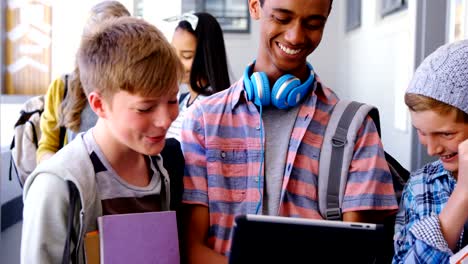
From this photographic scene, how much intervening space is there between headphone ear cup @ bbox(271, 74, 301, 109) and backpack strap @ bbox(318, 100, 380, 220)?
0.40 feet

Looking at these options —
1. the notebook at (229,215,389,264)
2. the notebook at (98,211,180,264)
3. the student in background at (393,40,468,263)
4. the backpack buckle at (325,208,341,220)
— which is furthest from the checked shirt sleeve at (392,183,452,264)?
the notebook at (98,211,180,264)

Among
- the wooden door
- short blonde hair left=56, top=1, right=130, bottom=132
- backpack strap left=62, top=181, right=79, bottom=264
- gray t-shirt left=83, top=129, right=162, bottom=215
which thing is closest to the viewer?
backpack strap left=62, top=181, right=79, bottom=264

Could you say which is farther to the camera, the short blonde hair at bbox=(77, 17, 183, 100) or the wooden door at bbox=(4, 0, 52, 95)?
the wooden door at bbox=(4, 0, 52, 95)

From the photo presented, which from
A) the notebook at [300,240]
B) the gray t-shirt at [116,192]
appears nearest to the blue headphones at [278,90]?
the gray t-shirt at [116,192]

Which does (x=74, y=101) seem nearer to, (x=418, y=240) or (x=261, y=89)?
(x=261, y=89)

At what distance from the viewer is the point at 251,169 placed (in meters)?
1.27

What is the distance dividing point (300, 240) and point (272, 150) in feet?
1.30

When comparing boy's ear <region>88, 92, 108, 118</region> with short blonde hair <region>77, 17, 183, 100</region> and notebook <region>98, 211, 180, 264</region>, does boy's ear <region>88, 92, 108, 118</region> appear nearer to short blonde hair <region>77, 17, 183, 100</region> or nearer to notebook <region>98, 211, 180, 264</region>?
short blonde hair <region>77, 17, 183, 100</region>

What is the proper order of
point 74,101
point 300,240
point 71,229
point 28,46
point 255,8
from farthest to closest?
point 28,46 < point 74,101 < point 255,8 < point 71,229 < point 300,240

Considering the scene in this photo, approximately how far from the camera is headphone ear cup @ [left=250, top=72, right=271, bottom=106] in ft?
4.29

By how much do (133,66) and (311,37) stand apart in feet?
1.46

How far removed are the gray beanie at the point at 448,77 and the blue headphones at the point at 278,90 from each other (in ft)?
0.91

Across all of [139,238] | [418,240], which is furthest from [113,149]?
[418,240]

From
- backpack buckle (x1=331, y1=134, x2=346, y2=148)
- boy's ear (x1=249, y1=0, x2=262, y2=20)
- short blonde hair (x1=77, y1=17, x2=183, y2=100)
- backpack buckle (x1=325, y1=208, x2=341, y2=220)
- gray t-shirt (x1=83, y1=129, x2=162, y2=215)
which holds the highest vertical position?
boy's ear (x1=249, y1=0, x2=262, y2=20)
